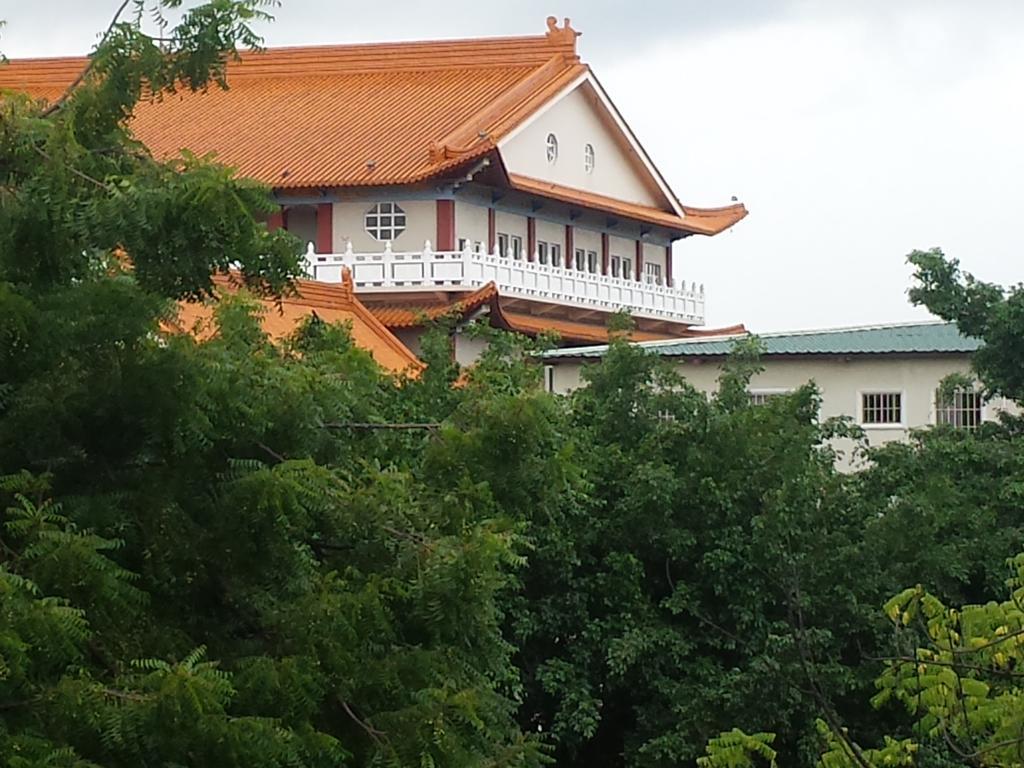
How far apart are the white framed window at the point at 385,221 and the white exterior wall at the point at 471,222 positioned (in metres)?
0.91

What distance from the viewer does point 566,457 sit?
10.9m

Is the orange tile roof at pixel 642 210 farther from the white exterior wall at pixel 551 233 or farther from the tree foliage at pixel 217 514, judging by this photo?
the tree foliage at pixel 217 514

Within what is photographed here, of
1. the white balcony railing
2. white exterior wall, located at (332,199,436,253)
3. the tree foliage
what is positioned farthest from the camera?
white exterior wall, located at (332,199,436,253)

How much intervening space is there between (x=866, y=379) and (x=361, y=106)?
1313 cm

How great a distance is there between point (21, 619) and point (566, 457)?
350cm

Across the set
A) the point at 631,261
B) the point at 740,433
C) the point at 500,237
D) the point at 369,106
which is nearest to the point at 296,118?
the point at 369,106

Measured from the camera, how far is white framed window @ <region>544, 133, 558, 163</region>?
39250 millimetres

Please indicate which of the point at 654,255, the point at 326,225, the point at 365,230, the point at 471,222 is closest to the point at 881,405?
the point at 471,222

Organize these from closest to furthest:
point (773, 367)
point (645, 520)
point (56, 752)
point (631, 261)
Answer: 1. point (56, 752)
2. point (645, 520)
3. point (773, 367)
4. point (631, 261)

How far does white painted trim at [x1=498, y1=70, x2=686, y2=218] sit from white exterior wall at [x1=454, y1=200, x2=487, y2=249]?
3.90ft

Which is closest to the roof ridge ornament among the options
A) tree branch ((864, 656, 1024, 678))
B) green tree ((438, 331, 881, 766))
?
green tree ((438, 331, 881, 766))

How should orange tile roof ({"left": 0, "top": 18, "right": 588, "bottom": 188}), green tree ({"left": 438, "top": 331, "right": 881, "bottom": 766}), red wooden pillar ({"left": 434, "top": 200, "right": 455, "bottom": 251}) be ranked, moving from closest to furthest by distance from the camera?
1. green tree ({"left": 438, "top": 331, "right": 881, "bottom": 766})
2. red wooden pillar ({"left": 434, "top": 200, "right": 455, "bottom": 251})
3. orange tile roof ({"left": 0, "top": 18, "right": 588, "bottom": 188})

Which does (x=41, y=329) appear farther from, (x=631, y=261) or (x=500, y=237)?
(x=631, y=261)

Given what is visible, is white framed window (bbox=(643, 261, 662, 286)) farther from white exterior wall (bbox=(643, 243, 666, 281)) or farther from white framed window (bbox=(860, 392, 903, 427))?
white framed window (bbox=(860, 392, 903, 427))
